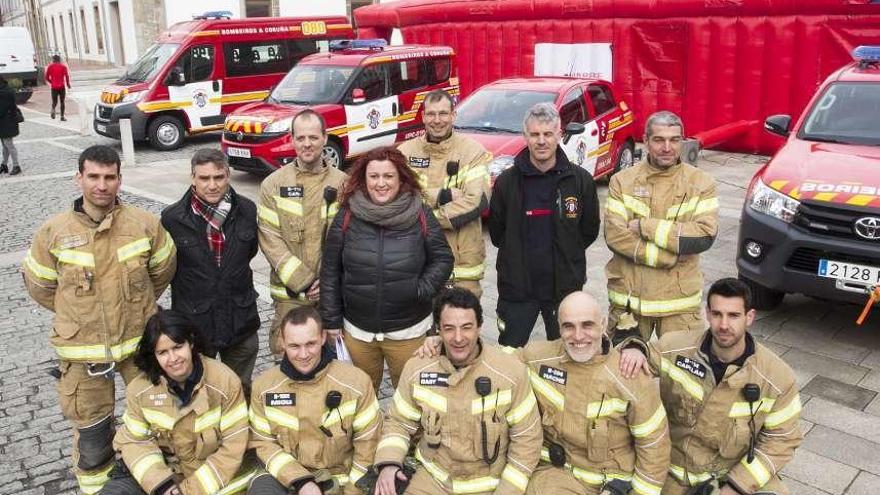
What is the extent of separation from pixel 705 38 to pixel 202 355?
11.3 m

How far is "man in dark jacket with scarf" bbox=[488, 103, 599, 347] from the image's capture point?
4047 mm

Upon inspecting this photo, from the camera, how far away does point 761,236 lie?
532 cm

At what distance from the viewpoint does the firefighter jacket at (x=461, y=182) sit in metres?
4.49

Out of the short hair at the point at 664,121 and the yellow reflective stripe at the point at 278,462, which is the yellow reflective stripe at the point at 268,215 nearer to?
the yellow reflective stripe at the point at 278,462

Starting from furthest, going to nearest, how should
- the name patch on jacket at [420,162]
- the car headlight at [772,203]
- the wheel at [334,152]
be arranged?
the wheel at [334,152] < the car headlight at [772,203] < the name patch on jacket at [420,162]

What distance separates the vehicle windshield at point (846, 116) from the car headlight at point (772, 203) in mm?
962

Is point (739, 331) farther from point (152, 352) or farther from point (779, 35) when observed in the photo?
point (779, 35)

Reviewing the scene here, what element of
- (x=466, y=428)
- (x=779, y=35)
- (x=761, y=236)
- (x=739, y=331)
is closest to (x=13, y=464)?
(x=466, y=428)

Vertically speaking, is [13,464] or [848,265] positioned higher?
[848,265]

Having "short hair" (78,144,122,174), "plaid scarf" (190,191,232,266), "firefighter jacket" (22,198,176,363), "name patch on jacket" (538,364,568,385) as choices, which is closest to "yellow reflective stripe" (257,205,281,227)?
"plaid scarf" (190,191,232,266)

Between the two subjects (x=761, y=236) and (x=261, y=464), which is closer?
(x=261, y=464)

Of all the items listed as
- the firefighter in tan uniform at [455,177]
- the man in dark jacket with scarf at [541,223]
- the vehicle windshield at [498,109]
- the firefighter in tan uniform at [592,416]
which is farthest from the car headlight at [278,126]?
the firefighter in tan uniform at [592,416]

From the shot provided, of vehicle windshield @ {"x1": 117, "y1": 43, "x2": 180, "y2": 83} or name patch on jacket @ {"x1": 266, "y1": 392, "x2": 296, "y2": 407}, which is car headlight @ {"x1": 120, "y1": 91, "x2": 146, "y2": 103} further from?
name patch on jacket @ {"x1": 266, "y1": 392, "x2": 296, "y2": 407}

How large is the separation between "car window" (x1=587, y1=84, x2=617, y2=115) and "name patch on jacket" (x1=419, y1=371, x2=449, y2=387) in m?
6.89
